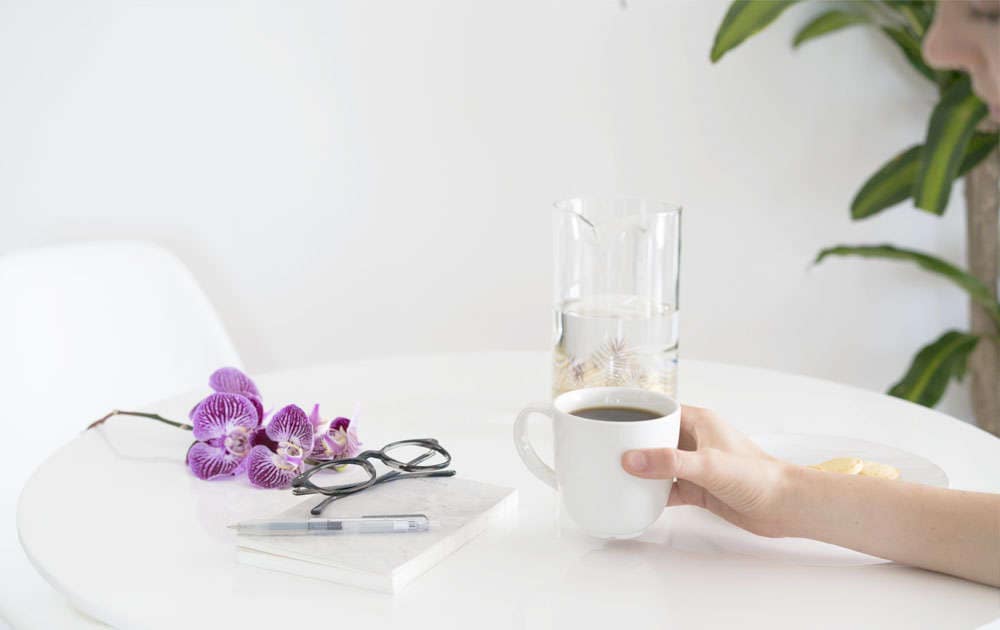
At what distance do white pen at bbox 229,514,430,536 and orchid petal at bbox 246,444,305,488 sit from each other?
0.12m

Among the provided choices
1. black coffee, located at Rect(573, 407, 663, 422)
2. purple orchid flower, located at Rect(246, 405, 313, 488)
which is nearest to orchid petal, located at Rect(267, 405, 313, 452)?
purple orchid flower, located at Rect(246, 405, 313, 488)

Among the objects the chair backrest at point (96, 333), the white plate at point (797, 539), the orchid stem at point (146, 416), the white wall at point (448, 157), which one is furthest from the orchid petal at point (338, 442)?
the white wall at point (448, 157)

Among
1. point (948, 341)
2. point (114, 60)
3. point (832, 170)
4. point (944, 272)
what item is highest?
point (114, 60)

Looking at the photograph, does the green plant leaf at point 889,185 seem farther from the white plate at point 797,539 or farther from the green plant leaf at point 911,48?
the white plate at point 797,539

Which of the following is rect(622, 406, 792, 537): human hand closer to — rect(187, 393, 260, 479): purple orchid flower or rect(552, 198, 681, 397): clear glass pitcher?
rect(552, 198, 681, 397): clear glass pitcher

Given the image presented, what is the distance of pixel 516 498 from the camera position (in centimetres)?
82

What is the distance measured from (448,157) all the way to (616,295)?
1.02 metres

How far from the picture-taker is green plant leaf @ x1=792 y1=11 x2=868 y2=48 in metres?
1.86

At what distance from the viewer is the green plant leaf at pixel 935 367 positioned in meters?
1.94

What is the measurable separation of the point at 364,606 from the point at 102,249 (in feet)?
3.57

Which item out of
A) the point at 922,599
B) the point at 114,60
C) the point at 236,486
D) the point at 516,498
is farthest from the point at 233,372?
the point at 114,60

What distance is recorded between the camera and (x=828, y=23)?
1879mm

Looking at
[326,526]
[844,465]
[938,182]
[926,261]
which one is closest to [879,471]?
[844,465]

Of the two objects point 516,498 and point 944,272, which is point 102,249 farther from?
point 944,272
